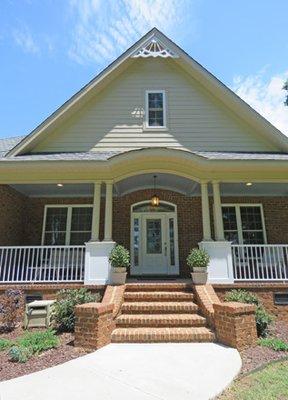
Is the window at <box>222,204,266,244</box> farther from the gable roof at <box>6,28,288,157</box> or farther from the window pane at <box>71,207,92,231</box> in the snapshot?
the window pane at <box>71,207,92,231</box>

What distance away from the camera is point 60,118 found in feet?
33.0

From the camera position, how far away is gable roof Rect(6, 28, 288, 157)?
32.3 feet

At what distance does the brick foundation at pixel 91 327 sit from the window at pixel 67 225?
18.6 feet

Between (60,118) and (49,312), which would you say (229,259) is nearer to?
(49,312)

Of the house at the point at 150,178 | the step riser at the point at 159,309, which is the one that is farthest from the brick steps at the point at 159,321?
the house at the point at 150,178

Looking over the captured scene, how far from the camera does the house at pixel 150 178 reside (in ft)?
31.9

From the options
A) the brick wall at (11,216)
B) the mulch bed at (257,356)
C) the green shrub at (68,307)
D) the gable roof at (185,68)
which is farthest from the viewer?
the gable roof at (185,68)

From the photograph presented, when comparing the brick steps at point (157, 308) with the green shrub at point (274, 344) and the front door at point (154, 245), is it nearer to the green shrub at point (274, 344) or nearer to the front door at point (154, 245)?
the green shrub at point (274, 344)

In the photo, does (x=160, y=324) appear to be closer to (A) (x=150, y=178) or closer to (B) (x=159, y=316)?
(B) (x=159, y=316)

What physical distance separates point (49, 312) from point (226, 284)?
440cm

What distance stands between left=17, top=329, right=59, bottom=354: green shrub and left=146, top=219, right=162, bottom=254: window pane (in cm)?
536

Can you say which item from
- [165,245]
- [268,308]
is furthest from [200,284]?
[165,245]

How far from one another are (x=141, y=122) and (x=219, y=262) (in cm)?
549

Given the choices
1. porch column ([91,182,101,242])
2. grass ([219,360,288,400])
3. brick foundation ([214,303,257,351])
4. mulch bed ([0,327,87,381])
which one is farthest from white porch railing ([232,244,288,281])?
mulch bed ([0,327,87,381])
